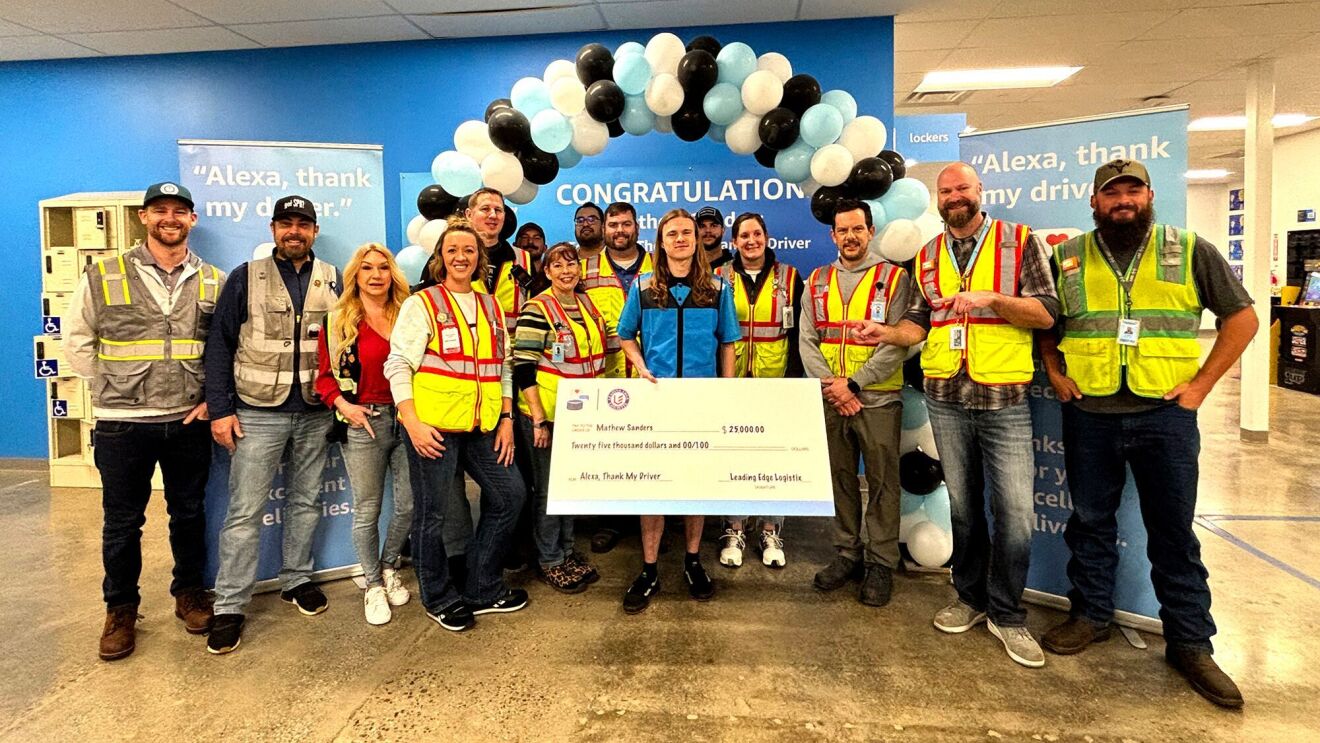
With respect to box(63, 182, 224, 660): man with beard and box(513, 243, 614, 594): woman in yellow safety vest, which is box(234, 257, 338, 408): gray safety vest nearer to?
box(63, 182, 224, 660): man with beard

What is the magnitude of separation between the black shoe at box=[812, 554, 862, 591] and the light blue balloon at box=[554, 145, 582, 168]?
7.94 feet

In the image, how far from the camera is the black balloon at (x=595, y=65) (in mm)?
3324

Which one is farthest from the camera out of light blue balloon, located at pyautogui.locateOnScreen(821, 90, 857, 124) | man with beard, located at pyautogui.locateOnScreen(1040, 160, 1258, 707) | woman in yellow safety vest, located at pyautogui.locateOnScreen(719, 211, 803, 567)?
light blue balloon, located at pyautogui.locateOnScreen(821, 90, 857, 124)

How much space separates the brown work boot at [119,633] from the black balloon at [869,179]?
3.56 meters

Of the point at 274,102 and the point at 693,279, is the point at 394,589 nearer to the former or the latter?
the point at 693,279

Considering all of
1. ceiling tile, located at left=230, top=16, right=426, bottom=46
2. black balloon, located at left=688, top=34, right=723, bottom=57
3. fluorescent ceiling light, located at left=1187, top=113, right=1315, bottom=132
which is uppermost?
fluorescent ceiling light, located at left=1187, top=113, right=1315, bottom=132

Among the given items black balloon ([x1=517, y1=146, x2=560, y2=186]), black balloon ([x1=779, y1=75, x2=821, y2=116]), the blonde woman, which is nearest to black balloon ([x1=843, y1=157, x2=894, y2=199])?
black balloon ([x1=779, y1=75, x2=821, y2=116])

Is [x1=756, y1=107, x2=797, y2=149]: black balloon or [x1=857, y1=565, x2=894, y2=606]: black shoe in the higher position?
[x1=756, y1=107, x2=797, y2=149]: black balloon

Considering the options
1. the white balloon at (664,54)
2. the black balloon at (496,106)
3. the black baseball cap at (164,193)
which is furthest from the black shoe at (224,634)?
the white balloon at (664,54)

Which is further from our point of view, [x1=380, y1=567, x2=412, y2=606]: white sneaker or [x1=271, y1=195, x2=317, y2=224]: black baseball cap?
[x1=380, y1=567, x2=412, y2=606]: white sneaker

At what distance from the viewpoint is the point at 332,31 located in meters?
4.68

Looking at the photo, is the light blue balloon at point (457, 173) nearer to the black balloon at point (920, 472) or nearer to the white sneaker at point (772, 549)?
the white sneaker at point (772, 549)

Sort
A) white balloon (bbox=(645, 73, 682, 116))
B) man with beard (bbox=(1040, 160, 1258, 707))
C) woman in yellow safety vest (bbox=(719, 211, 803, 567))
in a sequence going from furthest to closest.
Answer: white balloon (bbox=(645, 73, 682, 116)), woman in yellow safety vest (bbox=(719, 211, 803, 567)), man with beard (bbox=(1040, 160, 1258, 707))

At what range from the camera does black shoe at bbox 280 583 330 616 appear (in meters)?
2.87
